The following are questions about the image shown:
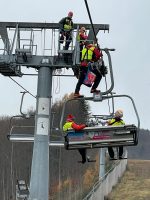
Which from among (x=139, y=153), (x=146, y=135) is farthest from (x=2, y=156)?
(x=146, y=135)

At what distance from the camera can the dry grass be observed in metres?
35.1

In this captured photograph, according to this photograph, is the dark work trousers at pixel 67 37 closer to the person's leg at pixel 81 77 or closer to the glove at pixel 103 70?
the person's leg at pixel 81 77

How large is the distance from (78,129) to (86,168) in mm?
51019

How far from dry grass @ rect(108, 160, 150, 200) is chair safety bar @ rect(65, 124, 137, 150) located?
21.1 metres

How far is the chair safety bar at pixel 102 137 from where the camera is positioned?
37.5 feet

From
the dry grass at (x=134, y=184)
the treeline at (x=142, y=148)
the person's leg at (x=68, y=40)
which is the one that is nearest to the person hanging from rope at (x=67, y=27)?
the person's leg at (x=68, y=40)

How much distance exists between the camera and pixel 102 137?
11.6 m

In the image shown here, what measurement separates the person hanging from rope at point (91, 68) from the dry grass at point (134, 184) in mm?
19826

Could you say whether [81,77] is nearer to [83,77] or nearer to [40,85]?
[83,77]

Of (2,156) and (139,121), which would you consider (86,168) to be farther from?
(139,121)

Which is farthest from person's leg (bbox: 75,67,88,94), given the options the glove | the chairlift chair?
the chairlift chair

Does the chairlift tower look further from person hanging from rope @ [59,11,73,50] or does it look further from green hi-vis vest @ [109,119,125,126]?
green hi-vis vest @ [109,119,125,126]

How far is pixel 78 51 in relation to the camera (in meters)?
17.1

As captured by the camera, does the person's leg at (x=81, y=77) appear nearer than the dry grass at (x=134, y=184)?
Yes
